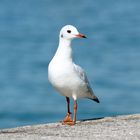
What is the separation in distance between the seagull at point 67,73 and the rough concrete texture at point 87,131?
38 centimetres

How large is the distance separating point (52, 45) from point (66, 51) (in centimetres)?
1996

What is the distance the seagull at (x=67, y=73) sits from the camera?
10836mm

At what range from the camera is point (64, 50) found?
11109 millimetres

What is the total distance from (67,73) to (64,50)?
38cm

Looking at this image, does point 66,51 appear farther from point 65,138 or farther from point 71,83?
point 65,138

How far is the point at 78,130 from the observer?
403 inches

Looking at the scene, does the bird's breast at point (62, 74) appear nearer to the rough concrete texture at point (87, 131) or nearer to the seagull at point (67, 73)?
the seagull at point (67, 73)

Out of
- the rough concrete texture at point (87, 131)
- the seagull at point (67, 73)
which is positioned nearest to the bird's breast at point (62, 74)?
the seagull at point (67, 73)

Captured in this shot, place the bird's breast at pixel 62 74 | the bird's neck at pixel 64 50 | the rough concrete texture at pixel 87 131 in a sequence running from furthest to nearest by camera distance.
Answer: the bird's neck at pixel 64 50 → the bird's breast at pixel 62 74 → the rough concrete texture at pixel 87 131

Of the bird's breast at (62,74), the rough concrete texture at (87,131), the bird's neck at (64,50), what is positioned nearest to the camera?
the rough concrete texture at (87,131)

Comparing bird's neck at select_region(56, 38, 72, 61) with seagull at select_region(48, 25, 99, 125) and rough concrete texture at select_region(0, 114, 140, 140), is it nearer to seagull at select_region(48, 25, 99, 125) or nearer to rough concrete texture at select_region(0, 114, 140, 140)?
seagull at select_region(48, 25, 99, 125)

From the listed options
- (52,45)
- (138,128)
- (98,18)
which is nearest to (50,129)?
(138,128)

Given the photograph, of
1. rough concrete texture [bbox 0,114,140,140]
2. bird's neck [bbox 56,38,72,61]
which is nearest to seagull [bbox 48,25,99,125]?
bird's neck [bbox 56,38,72,61]

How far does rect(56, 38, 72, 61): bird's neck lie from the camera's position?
11039 mm
